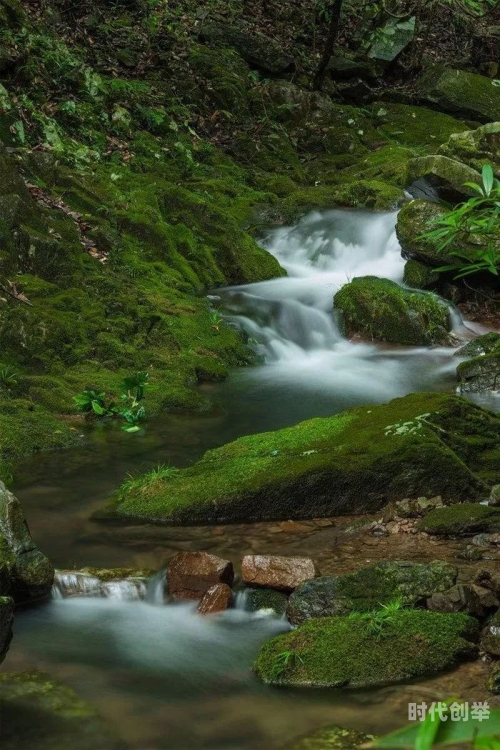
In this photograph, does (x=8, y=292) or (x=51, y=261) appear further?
(x=51, y=261)

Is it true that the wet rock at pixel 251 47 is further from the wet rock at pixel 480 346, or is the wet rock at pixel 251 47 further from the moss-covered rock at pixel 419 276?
the wet rock at pixel 480 346

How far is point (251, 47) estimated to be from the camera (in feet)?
60.5

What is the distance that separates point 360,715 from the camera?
3.38 meters

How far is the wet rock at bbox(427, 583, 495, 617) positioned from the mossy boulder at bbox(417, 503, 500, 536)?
1053 mm

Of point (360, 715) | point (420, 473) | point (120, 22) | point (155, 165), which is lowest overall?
point (360, 715)

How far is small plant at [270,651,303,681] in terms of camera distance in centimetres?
371

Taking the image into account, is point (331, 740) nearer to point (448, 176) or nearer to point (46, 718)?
point (46, 718)

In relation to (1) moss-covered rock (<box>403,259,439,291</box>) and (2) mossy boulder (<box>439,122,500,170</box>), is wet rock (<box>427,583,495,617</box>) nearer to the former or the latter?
(1) moss-covered rock (<box>403,259,439,291</box>)

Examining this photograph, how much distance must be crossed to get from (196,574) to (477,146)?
1074cm

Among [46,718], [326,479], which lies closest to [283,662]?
[46,718]

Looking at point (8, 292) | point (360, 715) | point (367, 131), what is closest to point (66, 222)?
point (8, 292)

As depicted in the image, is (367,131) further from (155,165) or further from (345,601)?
(345,601)

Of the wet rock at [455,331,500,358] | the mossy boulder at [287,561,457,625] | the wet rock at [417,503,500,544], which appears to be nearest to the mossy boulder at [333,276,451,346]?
the wet rock at [455,331,500,358]

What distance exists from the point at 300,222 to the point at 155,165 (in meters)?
2.49
